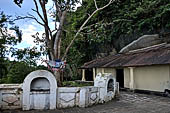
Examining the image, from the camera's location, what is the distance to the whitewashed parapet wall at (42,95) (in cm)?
711

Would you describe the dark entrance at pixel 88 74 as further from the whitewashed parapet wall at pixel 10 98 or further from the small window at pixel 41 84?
the whitewashed parapet wall at pixel 10 98

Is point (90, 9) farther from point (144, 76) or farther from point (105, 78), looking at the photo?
point (105, 78)

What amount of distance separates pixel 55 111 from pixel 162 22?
12323mm

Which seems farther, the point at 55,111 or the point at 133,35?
the point at 133,35

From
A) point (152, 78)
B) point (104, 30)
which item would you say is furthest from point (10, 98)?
point (152, 78)

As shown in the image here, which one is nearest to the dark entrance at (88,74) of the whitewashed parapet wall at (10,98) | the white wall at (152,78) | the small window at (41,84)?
the white wall at (152,78)

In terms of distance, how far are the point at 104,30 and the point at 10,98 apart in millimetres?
8161

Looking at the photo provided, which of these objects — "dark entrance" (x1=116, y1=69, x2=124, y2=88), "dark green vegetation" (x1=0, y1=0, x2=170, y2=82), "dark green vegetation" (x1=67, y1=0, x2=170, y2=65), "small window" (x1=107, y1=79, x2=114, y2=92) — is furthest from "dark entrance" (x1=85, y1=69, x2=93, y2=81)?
"small window" (x1=107, y1=79, x2=114, y2=92)

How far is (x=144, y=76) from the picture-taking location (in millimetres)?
12039

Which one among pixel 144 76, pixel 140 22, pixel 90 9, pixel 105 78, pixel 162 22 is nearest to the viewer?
pixel 105 78

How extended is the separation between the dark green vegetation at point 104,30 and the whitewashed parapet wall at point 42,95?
3205mm

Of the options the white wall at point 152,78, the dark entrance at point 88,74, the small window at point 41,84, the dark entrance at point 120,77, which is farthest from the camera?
the dark entrance at point 88,74

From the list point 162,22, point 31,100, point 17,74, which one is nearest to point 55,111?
point 31,100

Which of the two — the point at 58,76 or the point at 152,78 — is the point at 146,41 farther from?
the point at 58,76
